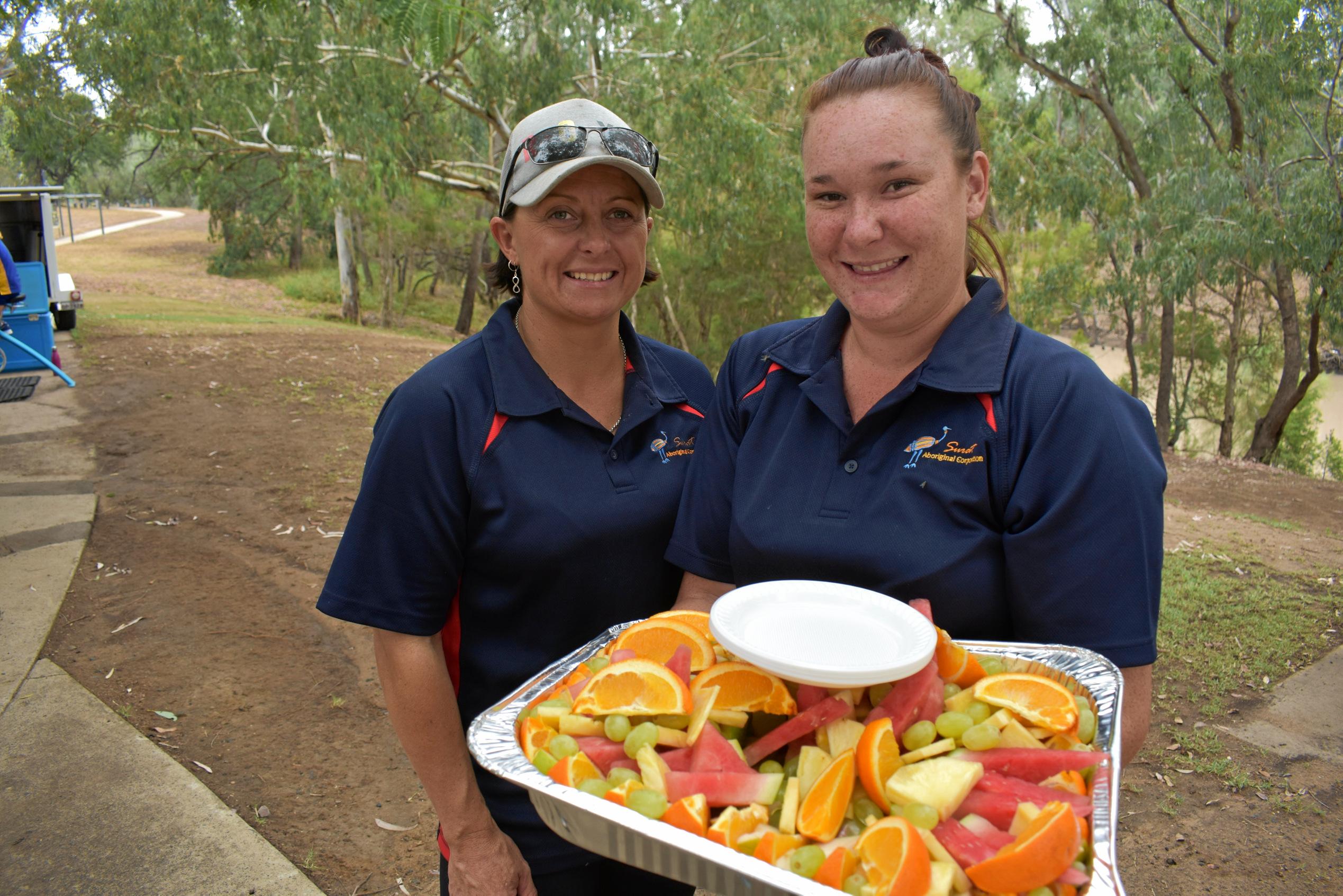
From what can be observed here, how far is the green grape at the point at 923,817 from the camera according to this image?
131cm

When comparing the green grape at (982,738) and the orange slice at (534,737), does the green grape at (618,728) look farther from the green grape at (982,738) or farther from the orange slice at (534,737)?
the green grape at (982,738)

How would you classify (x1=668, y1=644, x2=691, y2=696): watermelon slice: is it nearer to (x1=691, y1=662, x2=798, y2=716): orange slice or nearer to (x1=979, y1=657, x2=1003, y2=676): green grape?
(x1=691, y1=662, x2=798, y2=716): orange slice

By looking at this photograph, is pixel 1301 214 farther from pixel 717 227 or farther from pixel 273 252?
pixel 273 252

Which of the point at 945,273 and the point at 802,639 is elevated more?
the point at 945,273

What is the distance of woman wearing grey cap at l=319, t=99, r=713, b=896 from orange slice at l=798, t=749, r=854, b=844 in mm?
840

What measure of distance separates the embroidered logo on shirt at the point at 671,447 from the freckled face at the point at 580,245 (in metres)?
0.33

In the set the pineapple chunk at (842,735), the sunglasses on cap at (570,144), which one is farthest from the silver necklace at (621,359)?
the pineapple chunk at (842,735)

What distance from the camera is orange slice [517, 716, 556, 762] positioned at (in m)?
1.62

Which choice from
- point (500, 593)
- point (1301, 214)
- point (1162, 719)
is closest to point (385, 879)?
point (500, 593)

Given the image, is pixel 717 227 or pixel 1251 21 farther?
pixel 717 227

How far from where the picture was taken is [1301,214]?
40.1 ft

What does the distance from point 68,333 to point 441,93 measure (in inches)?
279

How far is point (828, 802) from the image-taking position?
1.38 metres

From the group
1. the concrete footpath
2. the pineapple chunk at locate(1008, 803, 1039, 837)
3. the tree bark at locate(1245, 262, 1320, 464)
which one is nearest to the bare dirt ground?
the concrete footpath
